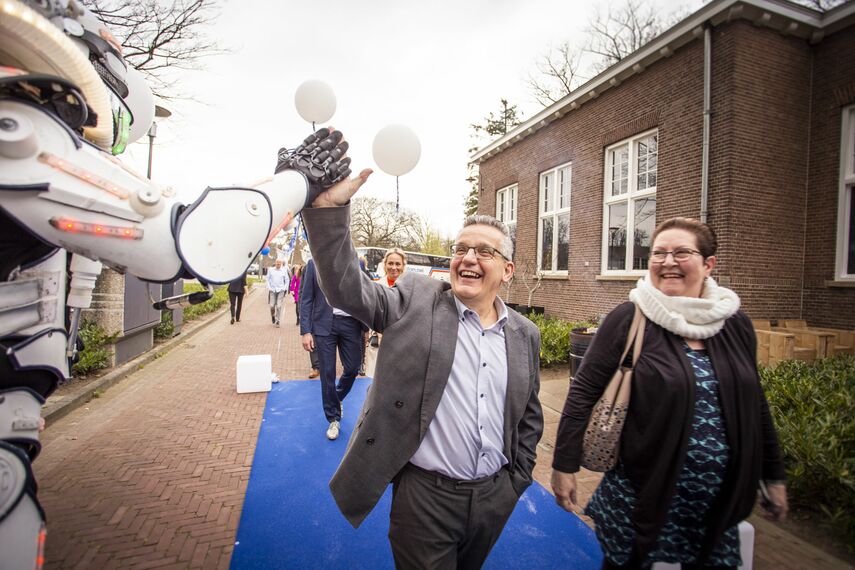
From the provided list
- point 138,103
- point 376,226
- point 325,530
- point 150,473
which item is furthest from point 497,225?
point 376,226

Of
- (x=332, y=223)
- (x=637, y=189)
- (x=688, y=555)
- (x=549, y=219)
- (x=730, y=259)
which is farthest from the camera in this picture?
(x=549, y=219)

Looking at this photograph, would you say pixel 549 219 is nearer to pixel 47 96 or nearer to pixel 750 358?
pixel 750 358

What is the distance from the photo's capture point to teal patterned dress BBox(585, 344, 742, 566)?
1.65 m

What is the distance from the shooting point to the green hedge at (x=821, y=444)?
2.63 m

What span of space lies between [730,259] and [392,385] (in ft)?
26.2

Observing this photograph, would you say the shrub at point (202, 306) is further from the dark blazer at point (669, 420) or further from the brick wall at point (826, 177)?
Answer: the brick wall at point (826, 177)

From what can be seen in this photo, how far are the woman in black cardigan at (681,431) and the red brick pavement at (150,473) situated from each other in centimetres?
227

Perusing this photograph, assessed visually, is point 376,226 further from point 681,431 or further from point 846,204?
point 681,431

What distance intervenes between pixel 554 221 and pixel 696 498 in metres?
10.9

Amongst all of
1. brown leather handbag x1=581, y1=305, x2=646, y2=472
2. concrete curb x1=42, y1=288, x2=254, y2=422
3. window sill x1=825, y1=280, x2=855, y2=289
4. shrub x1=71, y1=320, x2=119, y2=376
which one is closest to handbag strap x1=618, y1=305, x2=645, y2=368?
brown leather handbag x1=581, y1=305, x2=646, y2=472

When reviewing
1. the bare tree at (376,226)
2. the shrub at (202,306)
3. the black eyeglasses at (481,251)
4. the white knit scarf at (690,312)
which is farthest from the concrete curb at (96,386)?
the bare tree at (376,226)

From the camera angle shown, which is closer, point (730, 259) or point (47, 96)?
point (47, 96)

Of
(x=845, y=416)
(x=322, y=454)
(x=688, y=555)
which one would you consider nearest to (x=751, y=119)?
(x=845, y=416)

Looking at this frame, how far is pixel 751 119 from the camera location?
737 centimetres
